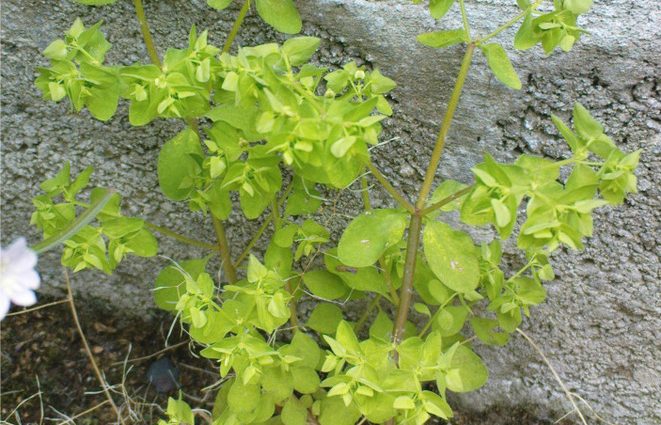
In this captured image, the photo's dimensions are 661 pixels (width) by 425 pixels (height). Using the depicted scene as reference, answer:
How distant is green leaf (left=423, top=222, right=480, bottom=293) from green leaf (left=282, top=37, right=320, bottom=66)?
280 mm

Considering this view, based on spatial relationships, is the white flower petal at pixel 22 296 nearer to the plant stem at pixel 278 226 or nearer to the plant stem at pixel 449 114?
the plant stem at pixel 278 226

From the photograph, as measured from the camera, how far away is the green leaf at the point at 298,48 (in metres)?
1.01

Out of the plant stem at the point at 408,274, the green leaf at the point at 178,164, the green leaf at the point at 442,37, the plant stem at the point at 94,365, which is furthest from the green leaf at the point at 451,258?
the plant stem at the point at 94,365

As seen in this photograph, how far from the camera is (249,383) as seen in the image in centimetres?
110

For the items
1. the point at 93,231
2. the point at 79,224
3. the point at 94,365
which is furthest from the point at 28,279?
the point at 94,365

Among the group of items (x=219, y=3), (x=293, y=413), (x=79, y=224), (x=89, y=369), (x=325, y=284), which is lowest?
(x=89, y=369)

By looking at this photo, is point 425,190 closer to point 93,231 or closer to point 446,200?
point 446,200

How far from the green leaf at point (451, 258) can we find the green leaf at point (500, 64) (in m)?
0.21

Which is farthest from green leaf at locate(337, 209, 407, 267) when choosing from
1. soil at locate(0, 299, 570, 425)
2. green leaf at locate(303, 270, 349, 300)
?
soil at locate(0, 299, 570, 425)

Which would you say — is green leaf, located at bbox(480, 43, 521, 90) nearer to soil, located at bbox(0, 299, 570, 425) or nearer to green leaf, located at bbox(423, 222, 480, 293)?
green leaf, located at bbox(423, 222, 480, 293)

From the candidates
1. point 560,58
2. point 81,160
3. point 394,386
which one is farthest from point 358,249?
point 81,160

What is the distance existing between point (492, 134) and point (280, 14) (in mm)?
374

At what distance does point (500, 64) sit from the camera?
41.0 inches

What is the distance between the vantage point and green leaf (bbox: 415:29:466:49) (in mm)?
1044
